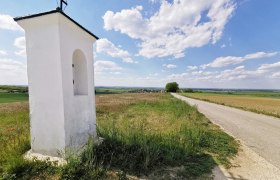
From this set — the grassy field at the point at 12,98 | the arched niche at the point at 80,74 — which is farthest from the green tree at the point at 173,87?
the arched niche at the point at 80,74

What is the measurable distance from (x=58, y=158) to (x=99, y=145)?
3.56ft

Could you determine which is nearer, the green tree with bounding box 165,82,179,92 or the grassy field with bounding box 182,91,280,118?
the grassy field with bounding box 182,91,280,118

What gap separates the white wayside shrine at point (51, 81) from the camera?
3.91m

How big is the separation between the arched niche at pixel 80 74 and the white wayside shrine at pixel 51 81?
703 millimetres

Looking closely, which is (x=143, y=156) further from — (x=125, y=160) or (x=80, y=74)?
(x=80, y=74)

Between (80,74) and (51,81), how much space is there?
124 centimetres

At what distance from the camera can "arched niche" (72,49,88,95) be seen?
5.08 metres

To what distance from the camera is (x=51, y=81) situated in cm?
399

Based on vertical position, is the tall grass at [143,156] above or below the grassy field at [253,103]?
above

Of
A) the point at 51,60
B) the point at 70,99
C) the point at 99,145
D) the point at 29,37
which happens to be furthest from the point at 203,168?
the point at 29,37

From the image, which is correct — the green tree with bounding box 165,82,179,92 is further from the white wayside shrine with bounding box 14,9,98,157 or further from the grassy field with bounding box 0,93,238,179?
the white wayside shrine with bounding box 14,9,98,157

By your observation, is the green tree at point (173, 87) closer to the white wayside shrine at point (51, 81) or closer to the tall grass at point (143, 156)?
the tall grass at point (143, 156)

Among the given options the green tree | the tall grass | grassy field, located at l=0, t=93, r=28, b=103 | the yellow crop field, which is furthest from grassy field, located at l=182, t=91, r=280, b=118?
the green tree

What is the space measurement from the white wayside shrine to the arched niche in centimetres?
70
